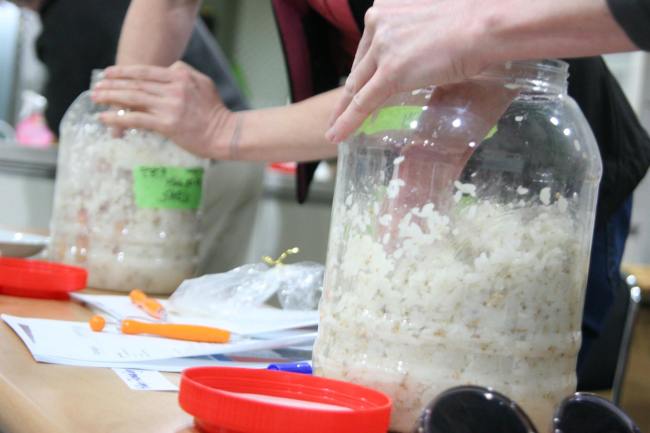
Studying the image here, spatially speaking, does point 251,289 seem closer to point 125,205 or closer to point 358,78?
point 125,205

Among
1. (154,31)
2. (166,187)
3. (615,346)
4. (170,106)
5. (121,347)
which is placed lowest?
(615,346)

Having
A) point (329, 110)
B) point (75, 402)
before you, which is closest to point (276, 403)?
point (75, 402)

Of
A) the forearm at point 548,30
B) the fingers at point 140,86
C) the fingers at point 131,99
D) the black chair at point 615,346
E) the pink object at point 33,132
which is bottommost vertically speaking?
the black chair at point 615,346

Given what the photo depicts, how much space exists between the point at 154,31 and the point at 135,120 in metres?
0.19

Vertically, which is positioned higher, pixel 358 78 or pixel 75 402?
pixel 358 78

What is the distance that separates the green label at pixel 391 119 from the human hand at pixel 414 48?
2cm

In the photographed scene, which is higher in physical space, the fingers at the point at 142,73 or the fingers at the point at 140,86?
the fingers at the point at 142,73

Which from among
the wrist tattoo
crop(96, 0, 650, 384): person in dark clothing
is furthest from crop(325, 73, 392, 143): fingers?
the wrist tattoo

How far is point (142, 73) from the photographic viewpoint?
3.56 feet

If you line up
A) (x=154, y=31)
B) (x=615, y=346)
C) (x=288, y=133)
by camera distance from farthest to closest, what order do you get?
(x=615, y=346) → (x=154, y=31) → (x=288, y=133)

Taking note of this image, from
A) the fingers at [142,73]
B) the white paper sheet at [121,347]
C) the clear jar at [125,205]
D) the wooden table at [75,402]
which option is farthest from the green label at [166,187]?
the wooden table at [75,402]

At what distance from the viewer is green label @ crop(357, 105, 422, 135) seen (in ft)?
1.98

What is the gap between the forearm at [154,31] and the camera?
120cm

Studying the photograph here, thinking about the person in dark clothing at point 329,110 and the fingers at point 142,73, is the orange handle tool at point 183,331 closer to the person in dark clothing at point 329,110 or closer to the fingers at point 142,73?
the person in dark clothing at point 329,110
